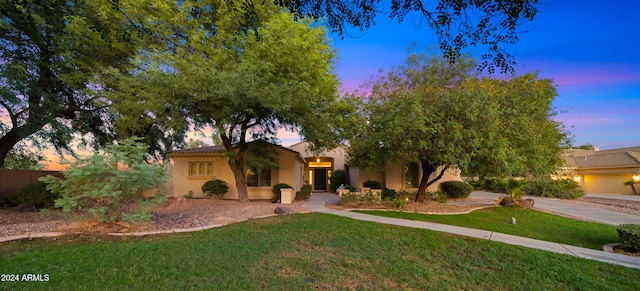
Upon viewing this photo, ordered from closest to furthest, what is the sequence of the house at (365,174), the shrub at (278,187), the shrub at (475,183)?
the shrub at (278,187)
the house at (365,174)
the shrub at (475,183)

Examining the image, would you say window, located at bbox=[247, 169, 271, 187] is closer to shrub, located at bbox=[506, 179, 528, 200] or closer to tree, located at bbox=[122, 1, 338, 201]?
tree, located at bbox=[122, 1, 338, 201]

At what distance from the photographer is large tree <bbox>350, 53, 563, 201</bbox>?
9.98 metres

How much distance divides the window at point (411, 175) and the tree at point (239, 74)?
7765 mm

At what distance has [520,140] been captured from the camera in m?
11.1

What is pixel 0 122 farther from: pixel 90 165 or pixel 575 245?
pixel 575 245

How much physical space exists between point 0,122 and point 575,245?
18.1 m

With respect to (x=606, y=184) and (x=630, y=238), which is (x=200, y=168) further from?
(x=606, y=184)

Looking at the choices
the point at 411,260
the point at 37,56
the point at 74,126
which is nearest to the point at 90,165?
the point at 411,260

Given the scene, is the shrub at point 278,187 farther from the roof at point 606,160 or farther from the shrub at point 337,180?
the roof at point 606,160

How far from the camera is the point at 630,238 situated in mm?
5969

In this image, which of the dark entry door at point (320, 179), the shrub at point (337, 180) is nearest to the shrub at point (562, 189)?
the shrub at point (337, 180)

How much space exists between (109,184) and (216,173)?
909 centimetres

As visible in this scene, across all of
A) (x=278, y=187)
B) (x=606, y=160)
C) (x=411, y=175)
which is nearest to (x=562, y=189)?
(x=606, y=160)

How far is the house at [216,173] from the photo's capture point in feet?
50.7
